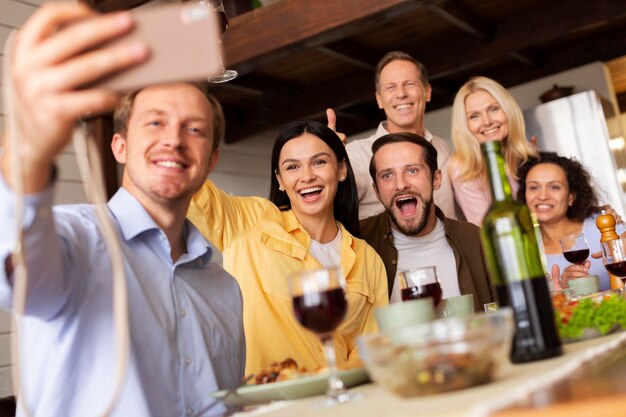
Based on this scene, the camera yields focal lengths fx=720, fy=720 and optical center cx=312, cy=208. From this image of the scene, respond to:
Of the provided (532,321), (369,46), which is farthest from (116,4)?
(532,321)

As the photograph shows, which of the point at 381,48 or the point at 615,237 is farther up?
the point at 381,48

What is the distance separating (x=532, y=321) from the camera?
3.69ft

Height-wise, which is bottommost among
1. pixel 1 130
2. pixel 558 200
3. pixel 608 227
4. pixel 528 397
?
pixel 528 397

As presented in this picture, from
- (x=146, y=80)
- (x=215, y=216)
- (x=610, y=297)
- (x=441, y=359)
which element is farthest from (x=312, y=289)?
(x=215, y=216)

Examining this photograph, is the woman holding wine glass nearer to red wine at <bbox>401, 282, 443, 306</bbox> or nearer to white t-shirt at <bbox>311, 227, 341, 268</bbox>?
white t-shirt at <bbox>311, 227, 341, 268</bbox>

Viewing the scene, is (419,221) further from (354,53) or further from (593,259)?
(354,53)

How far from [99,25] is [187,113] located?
676 millimetres

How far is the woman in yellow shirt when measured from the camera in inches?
85.8

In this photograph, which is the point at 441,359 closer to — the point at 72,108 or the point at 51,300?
the point at 72,108

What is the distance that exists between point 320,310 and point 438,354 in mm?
245

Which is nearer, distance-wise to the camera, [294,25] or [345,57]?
[294,25]

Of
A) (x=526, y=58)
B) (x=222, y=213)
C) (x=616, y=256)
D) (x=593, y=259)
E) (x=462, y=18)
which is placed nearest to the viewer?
(x=616, y=256)

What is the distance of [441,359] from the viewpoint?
895 millimetres

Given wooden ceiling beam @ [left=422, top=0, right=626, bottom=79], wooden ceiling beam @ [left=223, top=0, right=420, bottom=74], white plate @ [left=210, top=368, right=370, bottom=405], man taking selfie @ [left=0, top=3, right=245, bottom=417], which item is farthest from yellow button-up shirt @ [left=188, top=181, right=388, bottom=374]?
wooden ceiling beam @ [left=422, top=0, right=626, bottom=79]
